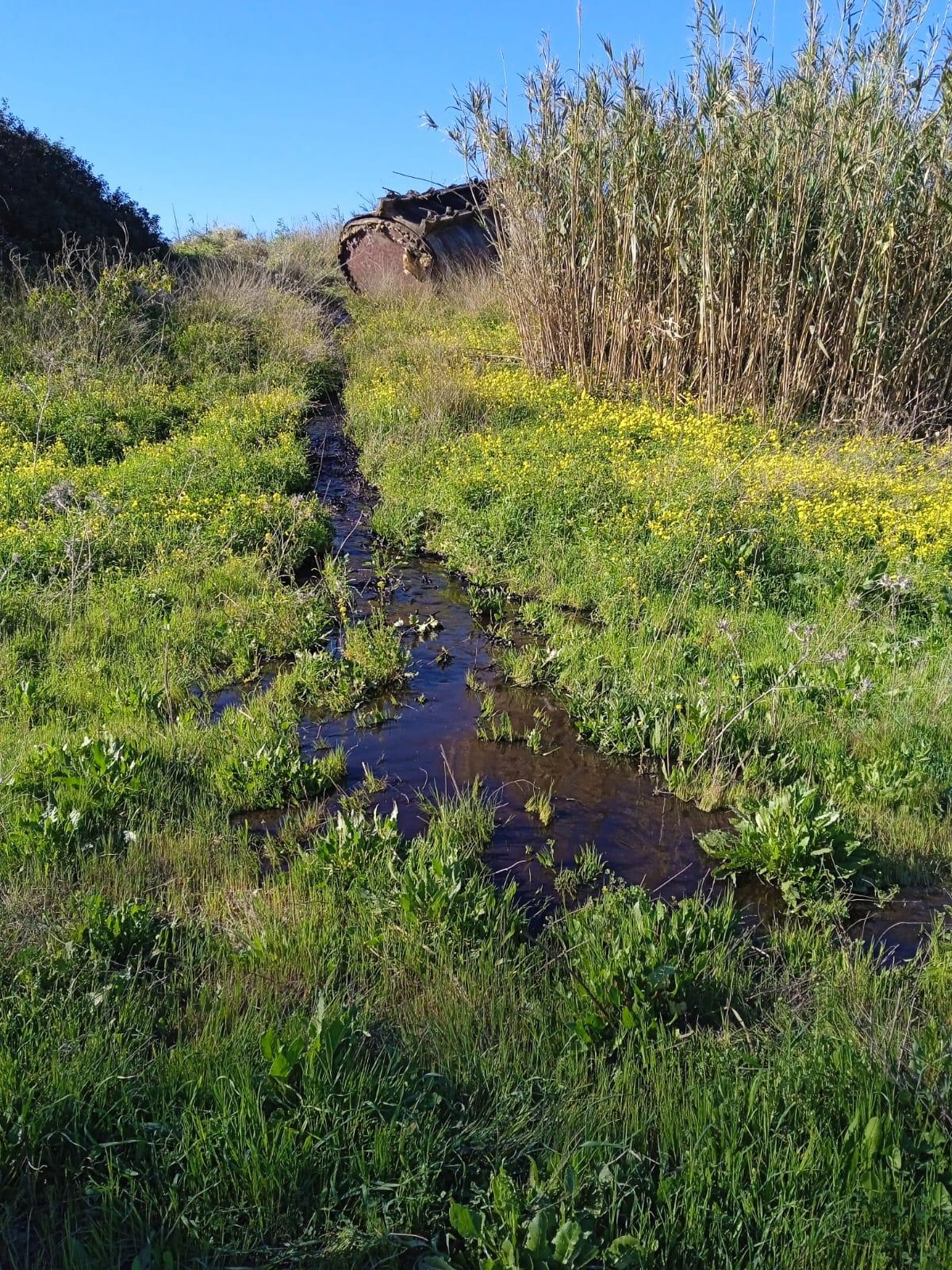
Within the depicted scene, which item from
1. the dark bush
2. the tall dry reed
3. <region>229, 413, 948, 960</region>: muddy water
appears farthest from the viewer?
the dark bush

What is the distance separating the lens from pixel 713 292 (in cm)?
976

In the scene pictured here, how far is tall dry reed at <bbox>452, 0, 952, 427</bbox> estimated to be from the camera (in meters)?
8.88

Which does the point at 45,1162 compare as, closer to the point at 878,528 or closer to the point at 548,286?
the point at 878,528

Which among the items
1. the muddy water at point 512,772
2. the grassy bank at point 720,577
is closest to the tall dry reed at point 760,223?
the grassy bank at point 720,577

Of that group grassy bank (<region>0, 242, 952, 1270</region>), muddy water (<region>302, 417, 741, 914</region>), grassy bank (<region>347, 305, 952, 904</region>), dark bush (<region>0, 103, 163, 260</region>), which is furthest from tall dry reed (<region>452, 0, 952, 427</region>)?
dark bush (<region>0, 103, 163, 260</region>)

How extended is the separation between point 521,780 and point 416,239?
1583cm

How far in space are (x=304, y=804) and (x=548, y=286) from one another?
9218 mm

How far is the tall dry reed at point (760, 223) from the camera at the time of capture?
888 cm

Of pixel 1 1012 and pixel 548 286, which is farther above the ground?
pixel 548 286

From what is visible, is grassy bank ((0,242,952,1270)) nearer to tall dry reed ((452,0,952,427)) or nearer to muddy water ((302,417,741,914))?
muddy water ((302,417,741,914))

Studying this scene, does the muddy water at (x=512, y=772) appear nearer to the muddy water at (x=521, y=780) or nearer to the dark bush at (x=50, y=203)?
the muddy water at (x=521, y=780)

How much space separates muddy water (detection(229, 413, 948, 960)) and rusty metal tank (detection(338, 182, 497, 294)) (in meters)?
13.4

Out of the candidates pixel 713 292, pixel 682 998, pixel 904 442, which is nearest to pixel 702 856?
pixel 682 998

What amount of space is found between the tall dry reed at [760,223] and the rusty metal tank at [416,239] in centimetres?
675
